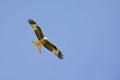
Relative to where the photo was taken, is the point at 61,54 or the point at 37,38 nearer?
the point at 37,38

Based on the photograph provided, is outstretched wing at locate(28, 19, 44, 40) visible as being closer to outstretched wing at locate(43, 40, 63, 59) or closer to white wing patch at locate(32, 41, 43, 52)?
white wing patch at locate(32, 41, 43, 52)

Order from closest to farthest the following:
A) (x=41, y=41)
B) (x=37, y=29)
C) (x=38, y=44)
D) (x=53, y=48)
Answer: (x=38, y=44) → (x=41, y=41) → (x=37, y=29) → (x=53, y=48)

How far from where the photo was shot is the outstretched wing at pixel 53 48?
24.2m

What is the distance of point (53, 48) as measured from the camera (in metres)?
25.0

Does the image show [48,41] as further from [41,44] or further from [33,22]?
[33,22]

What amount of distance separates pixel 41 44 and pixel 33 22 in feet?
7.21

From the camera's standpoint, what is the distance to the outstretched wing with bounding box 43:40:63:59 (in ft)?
79.4

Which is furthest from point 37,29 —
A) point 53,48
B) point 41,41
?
point 53,48

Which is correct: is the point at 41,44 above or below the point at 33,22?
below

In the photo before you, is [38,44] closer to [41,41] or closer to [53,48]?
[41,41]

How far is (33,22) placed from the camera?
992 inches

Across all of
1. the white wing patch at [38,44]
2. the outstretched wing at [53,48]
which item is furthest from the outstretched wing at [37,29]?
the outstretched wing at [53,48]

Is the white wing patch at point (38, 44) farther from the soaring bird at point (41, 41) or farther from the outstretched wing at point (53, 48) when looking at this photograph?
the outstretched wing at point (53, 48)

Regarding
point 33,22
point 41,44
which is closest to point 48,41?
point 41,44
